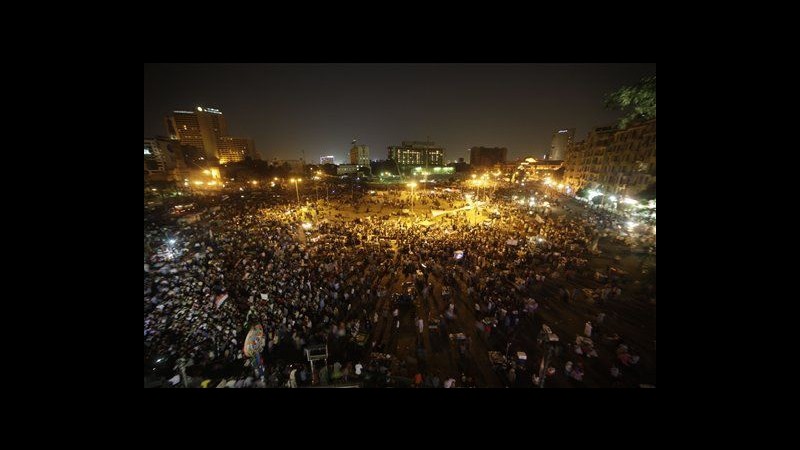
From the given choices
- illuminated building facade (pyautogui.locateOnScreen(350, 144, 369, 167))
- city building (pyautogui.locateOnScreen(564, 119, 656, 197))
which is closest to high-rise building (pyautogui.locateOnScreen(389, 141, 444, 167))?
illuminated building facade (pyautogui.locateOnScreen(350, 144, 369, 167))

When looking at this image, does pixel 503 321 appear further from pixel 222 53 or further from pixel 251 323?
pixel 222 53

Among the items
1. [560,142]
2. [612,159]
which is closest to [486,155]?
[560,142]

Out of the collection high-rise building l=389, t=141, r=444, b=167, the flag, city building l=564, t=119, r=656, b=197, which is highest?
high-rise building l=389, t=141, r=444, b=167

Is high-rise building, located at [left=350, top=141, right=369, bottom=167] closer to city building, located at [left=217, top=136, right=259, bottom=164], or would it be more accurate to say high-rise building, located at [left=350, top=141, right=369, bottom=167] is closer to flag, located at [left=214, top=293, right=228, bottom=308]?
city building, located at [left=217, top=136, right=259, bottom=164]

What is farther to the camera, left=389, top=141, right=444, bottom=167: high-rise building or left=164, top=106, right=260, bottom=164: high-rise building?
left=389, top=141, right=444, bottom=167: high-rise building

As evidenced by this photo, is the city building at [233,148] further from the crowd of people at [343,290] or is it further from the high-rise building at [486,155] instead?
the crowd of people at [343,290]

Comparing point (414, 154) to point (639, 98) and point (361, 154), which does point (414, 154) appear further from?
point (639, 98)
